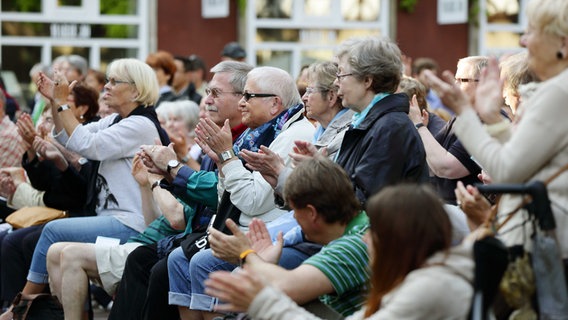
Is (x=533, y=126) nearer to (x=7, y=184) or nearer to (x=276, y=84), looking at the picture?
(x=276, y=84)

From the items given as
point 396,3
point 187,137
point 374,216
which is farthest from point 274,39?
point 374,216

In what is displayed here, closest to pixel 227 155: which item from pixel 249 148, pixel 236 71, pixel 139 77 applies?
pixel 249 148

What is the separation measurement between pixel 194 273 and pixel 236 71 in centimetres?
162

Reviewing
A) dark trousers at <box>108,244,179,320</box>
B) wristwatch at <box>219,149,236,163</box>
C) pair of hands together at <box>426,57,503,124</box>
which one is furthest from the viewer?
dark trousers at <box>108,244,179,320</box>

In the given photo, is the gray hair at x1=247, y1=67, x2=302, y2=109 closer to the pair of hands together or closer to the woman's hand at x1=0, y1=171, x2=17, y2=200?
the pair of hands together

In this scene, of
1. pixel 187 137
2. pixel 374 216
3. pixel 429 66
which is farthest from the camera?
pixel 429 66

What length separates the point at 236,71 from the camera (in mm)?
7137

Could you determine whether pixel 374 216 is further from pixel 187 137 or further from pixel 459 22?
pixel 459 22

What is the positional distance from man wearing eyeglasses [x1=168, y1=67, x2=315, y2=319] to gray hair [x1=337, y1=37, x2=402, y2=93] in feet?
2.45

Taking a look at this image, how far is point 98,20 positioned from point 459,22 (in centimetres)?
586

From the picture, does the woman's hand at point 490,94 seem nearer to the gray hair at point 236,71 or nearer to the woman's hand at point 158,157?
the woman's hand at point 158,157

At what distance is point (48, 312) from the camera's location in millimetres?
7500

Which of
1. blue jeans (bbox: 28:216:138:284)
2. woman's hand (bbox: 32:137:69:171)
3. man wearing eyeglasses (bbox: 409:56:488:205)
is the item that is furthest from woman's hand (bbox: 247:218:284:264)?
woman's hand (bbox: 32:137:69:171)

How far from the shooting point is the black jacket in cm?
527
